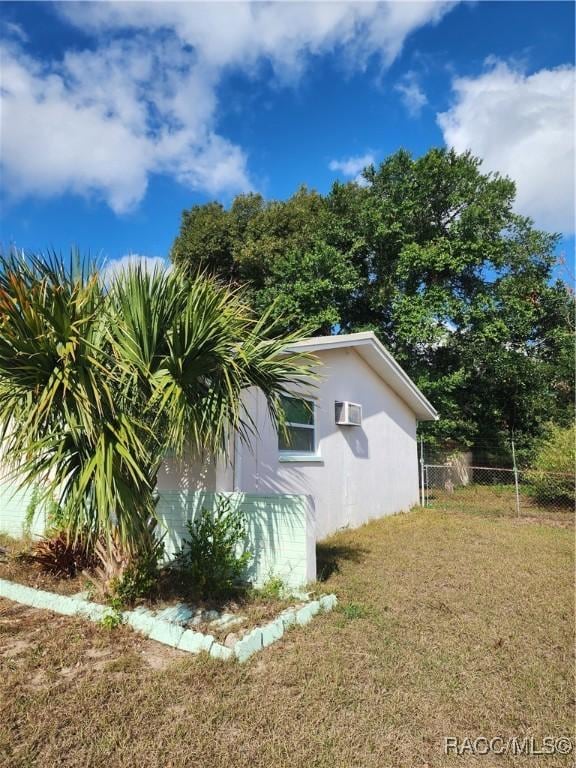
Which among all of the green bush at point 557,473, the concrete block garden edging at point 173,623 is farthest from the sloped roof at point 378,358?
the concrete block garden edging at point 173,623

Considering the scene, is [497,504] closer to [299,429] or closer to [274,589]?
[299,429]

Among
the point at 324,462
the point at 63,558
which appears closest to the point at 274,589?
the point at 63,558

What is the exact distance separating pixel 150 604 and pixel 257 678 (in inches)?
68.6

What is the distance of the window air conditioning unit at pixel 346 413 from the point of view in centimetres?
917

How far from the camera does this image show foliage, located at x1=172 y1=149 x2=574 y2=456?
17078mm

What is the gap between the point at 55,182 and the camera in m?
10.0

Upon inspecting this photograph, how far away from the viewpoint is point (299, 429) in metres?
8.25

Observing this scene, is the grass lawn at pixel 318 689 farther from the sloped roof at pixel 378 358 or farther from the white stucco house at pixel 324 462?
the sloped roof at pixel 378 358

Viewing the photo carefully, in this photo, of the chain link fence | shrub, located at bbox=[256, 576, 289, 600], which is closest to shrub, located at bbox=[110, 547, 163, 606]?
shrub, located at bbox=[256, 576, 289, 600]

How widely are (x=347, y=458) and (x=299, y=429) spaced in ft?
5.55

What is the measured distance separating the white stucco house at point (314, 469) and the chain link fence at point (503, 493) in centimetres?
176

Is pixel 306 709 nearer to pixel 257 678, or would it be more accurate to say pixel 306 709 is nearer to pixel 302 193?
pixel 257 678

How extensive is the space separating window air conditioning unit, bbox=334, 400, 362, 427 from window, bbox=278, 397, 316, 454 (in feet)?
2.82

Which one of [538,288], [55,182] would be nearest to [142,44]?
[55,182]
